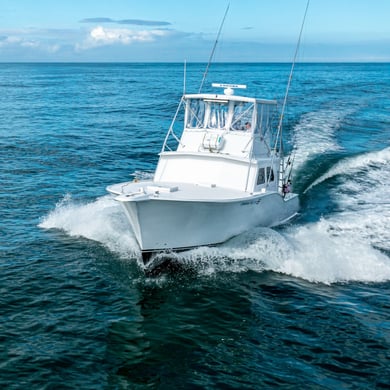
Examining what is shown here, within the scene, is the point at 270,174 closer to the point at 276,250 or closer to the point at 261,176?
the point at 261,176

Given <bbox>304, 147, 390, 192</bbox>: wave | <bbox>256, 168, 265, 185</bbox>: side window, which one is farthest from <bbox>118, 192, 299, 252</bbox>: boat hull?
<bbox>304, 147, 390, 192</bbox>: wave

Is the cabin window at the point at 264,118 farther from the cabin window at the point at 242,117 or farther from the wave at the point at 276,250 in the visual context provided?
the wave at the point at 276,250

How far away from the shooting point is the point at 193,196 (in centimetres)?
1538

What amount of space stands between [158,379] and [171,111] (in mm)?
40311

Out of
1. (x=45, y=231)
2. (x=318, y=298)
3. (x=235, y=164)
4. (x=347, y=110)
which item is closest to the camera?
(x=318, y=298)

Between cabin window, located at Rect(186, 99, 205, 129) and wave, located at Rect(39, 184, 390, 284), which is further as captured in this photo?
cabin window, located at Rect(186, 99, 205, 129)

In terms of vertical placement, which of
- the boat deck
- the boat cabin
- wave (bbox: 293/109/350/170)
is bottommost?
wave (bbox: 293/109/350/170)

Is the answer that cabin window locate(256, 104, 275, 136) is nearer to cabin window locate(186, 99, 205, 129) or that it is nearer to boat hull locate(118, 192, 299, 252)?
cabin window locate(186, 99, 205, 129)

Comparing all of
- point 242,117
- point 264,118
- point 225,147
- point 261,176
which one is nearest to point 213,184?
point 225,147

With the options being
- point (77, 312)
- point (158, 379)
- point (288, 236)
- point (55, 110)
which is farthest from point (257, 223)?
point (55, 110)

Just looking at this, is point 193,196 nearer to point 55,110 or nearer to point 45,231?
point 45,231

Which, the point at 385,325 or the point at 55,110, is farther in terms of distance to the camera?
the point at 55,110

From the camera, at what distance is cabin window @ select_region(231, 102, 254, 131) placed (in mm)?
18328

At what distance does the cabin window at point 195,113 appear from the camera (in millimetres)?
18906
